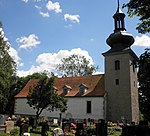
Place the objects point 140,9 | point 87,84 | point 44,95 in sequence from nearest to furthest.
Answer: point 140,9
point 44,95
point 87,84

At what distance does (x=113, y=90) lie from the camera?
115 feet

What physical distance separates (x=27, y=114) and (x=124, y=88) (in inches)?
699

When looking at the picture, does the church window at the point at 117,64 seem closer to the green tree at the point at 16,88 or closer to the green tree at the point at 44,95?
the green tree at the point at 44,95

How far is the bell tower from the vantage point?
111 ft

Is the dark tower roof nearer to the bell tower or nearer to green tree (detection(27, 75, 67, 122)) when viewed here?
the bell tower

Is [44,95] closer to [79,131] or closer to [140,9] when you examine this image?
[79,131]

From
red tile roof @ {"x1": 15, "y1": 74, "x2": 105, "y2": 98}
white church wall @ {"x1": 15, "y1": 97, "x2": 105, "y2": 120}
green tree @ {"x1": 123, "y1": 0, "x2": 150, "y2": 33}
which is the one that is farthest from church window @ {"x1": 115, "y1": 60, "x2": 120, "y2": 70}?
green tree @ {"x1": 123, "y1": 0, "x2": 150, "y2": 33}

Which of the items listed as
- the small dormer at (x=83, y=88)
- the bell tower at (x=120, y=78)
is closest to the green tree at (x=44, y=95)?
the small dormer at (x=83, y=88)

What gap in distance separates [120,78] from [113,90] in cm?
205

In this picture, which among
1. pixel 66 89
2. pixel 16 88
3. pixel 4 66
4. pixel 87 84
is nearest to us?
pixel 4 66

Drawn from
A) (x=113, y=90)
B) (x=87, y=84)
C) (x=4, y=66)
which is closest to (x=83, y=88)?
(x=87, y=84)

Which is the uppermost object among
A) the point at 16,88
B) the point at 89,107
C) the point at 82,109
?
the point at 16,88

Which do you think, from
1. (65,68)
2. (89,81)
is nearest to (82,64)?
(65,68)

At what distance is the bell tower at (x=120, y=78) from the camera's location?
111ft
